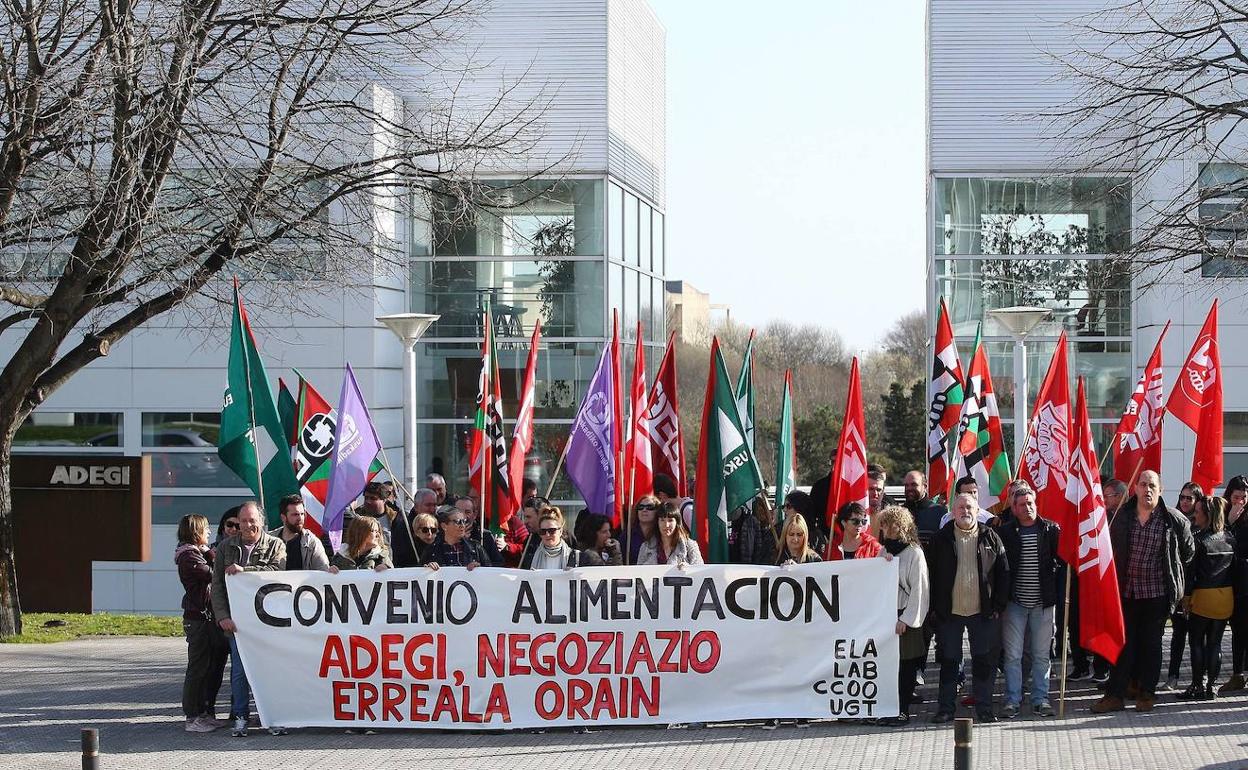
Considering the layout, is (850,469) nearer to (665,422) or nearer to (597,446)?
(665,422)

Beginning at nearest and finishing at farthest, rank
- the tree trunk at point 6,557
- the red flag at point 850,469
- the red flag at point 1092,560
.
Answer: the red flag at point 1092,560 < the red flag at point 850,469 < the tree trunk at point 6,557

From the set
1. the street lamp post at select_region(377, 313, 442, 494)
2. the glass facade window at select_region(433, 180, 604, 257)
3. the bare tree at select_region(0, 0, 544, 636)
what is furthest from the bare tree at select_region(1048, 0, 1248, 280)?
the street lamp post at select_region(377, 313, 442, 494)

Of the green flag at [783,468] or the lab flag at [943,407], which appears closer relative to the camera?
the green flag at [783,468]

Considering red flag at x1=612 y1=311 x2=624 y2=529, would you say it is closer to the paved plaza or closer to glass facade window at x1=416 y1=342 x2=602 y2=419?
the paved plaza

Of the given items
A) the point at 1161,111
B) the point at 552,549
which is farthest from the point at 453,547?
the point at 1161,111

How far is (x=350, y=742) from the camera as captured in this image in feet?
33.5

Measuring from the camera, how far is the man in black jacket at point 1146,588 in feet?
35.9

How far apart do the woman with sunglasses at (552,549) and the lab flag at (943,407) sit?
496 cm

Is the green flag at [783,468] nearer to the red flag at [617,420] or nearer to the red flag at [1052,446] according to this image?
the red flag at [617,420]

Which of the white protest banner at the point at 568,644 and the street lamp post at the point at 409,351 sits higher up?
the street lamp post at the point at 409,351

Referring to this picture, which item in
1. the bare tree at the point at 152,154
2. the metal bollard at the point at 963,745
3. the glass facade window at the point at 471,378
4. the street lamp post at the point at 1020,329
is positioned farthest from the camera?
the glass facade window at the point at 471,378

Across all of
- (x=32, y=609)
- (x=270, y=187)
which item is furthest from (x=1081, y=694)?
(x=32, y=609)

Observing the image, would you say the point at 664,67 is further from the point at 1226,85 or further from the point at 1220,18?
the point at 1220,18

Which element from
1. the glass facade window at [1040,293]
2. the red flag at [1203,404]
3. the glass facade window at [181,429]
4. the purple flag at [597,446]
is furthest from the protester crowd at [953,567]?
the glass facade window at [181,429]
